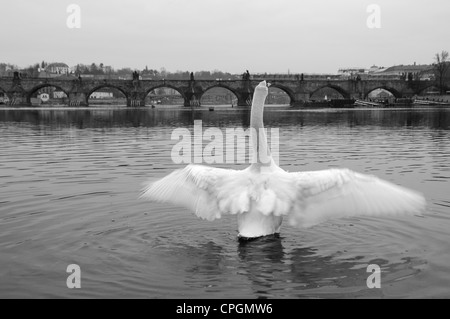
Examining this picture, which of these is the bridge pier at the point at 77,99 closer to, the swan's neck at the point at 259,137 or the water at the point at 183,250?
the water at the point at 183,250

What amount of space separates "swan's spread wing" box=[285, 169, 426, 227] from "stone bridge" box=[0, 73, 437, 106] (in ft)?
419

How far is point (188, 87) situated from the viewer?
13700cm

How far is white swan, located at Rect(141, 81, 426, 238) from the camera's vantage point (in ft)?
24.5

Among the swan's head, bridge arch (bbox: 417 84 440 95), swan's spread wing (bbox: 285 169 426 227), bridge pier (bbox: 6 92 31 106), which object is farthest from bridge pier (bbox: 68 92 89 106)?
swan's spread wing (bbox: 285 169 426 227)

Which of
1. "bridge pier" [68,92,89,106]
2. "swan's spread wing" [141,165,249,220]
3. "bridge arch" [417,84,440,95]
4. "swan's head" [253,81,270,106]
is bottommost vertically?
"swan's spread wing" [141,165,249,220]

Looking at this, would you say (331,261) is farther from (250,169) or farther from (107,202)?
(107,202)

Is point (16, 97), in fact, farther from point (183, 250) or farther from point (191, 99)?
point (183, 250)

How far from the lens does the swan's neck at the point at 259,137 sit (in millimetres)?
8398

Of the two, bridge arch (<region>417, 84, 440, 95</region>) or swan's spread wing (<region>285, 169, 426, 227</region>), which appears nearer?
swan's spread wing (<region>285, 169, 426, 227</region>)

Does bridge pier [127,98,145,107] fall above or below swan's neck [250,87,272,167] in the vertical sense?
above

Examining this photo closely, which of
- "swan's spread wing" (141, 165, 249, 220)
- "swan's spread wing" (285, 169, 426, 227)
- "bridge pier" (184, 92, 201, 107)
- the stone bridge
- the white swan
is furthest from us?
"bridge pier" (184, 92, 201, 107)

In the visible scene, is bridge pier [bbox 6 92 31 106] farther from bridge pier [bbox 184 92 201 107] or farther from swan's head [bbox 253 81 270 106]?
swan's head [bbox 253 81 270 106]

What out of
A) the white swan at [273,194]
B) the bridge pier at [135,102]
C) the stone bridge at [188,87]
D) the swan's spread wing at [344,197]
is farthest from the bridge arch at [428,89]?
the swan's spread wing at [344,197]

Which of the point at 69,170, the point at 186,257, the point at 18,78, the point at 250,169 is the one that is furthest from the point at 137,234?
the point at 18,78
